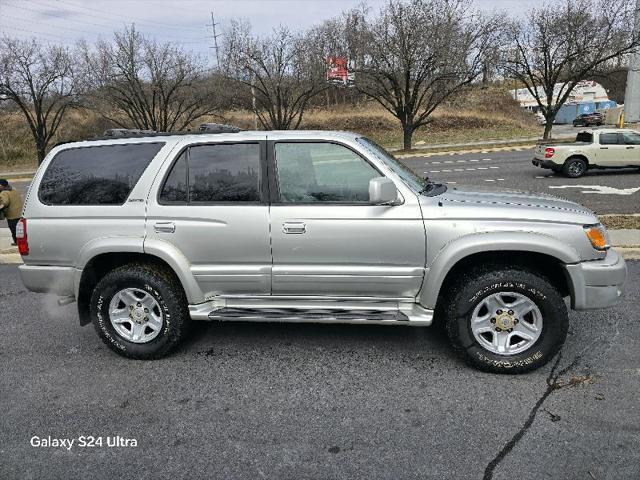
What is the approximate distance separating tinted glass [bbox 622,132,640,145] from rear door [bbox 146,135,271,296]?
14.5 m

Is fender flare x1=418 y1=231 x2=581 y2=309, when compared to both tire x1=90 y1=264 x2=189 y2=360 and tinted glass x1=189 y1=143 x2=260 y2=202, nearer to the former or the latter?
tinted glass x1=189 y1=143 x2=260 y2=202

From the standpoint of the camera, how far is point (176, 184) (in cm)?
370

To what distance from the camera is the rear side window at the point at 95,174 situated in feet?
12.4

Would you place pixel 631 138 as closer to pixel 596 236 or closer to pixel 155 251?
pixel 596 236

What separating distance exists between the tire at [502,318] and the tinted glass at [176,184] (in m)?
2.22

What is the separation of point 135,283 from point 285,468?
77.3 inches

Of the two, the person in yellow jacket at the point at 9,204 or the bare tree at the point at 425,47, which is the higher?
the bare tree at the point at 425,47

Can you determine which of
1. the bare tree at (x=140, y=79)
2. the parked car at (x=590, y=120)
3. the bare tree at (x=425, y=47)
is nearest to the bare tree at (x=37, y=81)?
the bare tree at (x=140, y=79)

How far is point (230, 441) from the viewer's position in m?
2.82

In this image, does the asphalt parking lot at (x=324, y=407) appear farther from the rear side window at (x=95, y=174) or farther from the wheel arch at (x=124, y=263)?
the rear side window at (x=95, y=174)

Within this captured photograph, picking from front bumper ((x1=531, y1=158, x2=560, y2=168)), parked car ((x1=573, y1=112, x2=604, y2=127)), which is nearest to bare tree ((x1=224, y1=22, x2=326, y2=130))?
front bumper ((x1=531, y1=158, x2=560, y2=168))

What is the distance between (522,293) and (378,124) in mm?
40414

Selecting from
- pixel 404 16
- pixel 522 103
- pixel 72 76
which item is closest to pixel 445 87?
pixel 404 16

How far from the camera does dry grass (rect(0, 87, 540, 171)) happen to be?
120 feet
